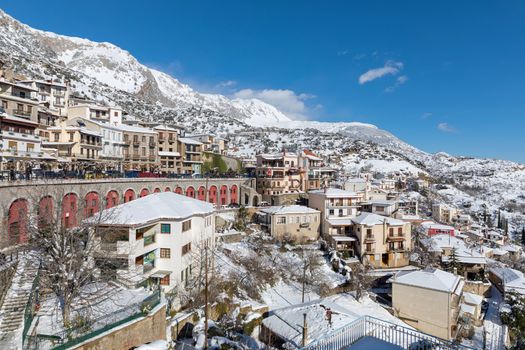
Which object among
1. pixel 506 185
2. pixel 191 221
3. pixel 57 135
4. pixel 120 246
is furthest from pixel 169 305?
pixel 506 185

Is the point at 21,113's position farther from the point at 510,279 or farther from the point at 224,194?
the point at 510,279

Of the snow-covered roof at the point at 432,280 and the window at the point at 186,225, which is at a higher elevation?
the window at the point at 186,225

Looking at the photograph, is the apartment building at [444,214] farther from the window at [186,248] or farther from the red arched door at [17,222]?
the red arched door at [17,222]

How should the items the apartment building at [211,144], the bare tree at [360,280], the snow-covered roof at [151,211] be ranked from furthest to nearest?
1. the apartment building at [211,144]
2. the bare tree at [360,280]
3. the snow-covered roof at [151,211]

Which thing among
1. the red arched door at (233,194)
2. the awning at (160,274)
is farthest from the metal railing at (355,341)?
the red arched door at (233,194)

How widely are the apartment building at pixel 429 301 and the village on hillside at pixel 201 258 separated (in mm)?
124

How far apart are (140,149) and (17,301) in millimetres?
46930

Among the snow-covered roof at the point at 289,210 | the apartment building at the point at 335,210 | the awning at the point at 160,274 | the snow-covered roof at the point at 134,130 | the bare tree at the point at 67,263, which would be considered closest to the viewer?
the bare tree at the point at 67,263

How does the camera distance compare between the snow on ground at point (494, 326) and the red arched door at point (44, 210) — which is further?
the snow on ground at point (494, 326)

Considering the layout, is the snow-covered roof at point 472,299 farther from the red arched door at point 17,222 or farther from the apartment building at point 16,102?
the apartment building at point 16,102

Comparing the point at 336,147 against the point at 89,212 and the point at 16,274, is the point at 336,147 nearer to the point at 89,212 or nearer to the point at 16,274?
the point at 89,212

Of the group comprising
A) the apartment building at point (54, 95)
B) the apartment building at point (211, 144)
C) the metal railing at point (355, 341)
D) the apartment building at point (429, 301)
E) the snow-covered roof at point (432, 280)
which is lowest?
the apartment building at point (429, 301)

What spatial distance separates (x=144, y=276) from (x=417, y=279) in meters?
27.6

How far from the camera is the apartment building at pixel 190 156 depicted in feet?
226
